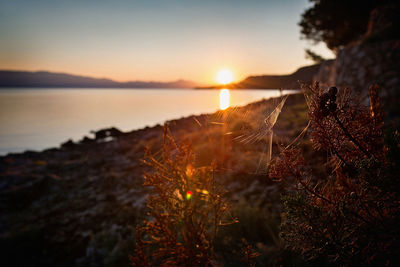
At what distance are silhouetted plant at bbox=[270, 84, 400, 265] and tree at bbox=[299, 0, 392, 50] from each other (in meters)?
19.7

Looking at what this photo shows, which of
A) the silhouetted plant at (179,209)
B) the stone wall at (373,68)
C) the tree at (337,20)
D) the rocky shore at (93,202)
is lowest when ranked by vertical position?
the rocky shore at (93,202)

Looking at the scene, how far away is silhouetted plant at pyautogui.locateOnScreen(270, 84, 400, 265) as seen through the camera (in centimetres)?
143

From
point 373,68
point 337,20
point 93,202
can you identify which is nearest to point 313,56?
point 337,20

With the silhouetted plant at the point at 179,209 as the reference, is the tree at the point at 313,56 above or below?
above

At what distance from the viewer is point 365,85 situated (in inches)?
413

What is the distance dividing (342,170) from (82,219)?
23.8 ft

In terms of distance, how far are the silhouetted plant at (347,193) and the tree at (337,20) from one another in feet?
64.6

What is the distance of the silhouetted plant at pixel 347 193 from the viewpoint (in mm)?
1432

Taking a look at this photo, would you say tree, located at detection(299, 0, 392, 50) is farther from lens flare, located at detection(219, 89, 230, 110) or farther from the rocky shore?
lens flare, located at detection(219, 89, 230, 110)

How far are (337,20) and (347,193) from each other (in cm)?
2225

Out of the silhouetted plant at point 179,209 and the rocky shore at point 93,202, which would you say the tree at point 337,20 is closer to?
the rocky shore at point 93,202

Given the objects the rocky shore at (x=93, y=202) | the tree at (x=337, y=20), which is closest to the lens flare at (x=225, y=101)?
the rocky shore at (x=93, y=202)

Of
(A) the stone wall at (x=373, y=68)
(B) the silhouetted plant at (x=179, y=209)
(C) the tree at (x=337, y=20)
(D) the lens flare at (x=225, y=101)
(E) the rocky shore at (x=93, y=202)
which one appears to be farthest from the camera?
(C) the tree at (x=337, y=20)

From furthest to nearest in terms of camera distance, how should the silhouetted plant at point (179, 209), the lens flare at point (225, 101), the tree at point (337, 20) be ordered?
the tree at point (337, 20)
the lens flare at point (225, 101)
the silhouetted plant at point (179, 209)
